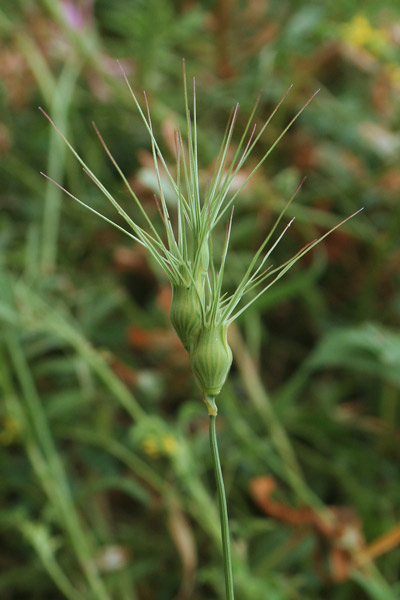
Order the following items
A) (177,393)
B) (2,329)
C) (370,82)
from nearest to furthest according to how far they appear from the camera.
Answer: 1. (2,329)
2. (177,393)
3. (370,82)

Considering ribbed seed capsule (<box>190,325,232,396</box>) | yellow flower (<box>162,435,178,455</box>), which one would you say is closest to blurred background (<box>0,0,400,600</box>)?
yellow flower (<box>162,435,178,455</box>)

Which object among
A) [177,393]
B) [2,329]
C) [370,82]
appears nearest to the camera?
[2,329]

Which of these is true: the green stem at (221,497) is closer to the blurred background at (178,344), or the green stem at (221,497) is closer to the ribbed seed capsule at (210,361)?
the ribbed seed capsule at (210,361)

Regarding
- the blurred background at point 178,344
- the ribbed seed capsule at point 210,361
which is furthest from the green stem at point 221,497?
the blurred background at point 178,344

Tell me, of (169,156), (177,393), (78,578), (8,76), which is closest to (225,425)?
(177,393)

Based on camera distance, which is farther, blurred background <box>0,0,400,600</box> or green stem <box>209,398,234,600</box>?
blurred background <box>0,0,400,600</box>

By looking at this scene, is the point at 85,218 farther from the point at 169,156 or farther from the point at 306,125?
the point at 306,125

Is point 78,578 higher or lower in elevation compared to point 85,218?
lower

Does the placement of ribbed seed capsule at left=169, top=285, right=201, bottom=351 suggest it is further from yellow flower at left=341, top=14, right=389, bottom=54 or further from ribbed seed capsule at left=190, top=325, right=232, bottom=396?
yellow flower at left=341, top=14, right=389, bottom=54
